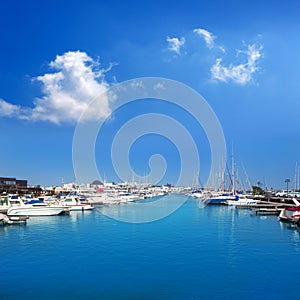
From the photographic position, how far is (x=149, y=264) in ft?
54.6

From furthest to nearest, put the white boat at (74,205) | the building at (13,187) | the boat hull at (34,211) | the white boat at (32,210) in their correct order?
the building at (13,187) → the white boat at (74,205) → the white boat at (32,210) → the boat hull at (34,211)

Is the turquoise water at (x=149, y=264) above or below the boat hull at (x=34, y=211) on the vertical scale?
below

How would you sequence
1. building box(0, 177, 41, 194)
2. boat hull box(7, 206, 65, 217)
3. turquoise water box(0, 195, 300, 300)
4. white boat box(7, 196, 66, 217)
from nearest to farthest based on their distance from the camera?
turquoise water box(0, 195, 300, 300) < boat hull box(7, 206, 65, 217) < white boat box(7, 196, 66, 217) < building box(0, 177, 41, 194)

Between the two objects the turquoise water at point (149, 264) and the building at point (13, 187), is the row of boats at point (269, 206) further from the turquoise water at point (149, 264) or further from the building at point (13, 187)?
the building at point (13, 187)

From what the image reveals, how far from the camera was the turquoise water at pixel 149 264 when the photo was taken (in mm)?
12602

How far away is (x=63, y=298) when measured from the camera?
1171 centimetres

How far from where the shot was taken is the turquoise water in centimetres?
1260

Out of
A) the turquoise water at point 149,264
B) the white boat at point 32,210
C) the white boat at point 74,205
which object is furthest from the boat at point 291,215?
the white boat at point 74,205

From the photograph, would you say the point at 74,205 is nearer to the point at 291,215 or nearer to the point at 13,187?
the point at 291,215

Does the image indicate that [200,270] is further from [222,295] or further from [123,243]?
[123,243]

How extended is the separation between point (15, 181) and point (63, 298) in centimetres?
8924

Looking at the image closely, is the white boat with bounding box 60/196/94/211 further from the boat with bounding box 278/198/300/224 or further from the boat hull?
the boat with bounding box 278/198/300/224

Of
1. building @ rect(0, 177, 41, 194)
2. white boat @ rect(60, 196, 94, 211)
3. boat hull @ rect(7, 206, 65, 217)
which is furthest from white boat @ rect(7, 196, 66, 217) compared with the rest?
building @ rect(0, 177, 41, 194)

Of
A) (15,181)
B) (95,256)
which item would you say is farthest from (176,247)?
(15,181)
